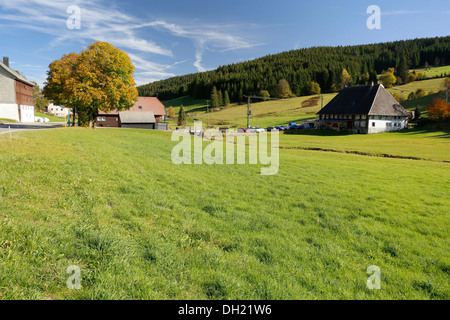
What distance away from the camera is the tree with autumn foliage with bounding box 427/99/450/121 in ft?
196

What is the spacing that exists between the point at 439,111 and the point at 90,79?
77.8m

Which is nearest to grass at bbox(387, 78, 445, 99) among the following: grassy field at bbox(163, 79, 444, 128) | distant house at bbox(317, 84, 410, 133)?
grassy field at bbox(163, 79, 444, 128)

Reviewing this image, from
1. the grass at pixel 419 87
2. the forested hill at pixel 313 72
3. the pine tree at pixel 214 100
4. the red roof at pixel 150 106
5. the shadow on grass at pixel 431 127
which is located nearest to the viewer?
the shadow on grass at pixel 431 127

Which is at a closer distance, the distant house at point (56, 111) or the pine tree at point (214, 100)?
the pine tree at point (214, 100)

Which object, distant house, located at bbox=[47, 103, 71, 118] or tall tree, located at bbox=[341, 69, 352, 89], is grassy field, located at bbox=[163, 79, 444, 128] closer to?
tall tree, located at bbox=[341, 69, 352, 89]

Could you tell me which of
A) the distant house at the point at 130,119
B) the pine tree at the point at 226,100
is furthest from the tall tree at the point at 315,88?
the distant house at the point at 130,119

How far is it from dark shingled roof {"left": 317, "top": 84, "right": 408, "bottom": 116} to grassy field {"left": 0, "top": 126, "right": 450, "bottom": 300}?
64.9 meters

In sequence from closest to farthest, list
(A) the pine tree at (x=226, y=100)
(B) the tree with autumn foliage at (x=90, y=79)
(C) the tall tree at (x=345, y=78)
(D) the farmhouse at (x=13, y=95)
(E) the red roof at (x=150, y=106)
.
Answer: (B) the tree with autumn foliage at (x=90, y=79) → (D) the farmhouse at (x=13, y=95) → (E) the red roof at (x=150, y=106) → (C) the tall tree at (x=345, y=78) → (A) the pine tree at (x=226, y=100)

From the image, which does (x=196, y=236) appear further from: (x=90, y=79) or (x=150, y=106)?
(x=150, y=106)

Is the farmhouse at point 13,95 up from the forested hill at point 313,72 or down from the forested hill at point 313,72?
down

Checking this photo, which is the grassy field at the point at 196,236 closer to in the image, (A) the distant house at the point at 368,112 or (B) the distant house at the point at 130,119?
(B) the distant house at the point at 130,119

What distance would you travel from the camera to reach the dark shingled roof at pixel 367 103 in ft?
220

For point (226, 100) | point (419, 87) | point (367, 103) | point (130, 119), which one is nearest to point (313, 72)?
point (419, 87)

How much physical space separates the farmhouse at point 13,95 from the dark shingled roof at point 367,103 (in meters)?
91.4
